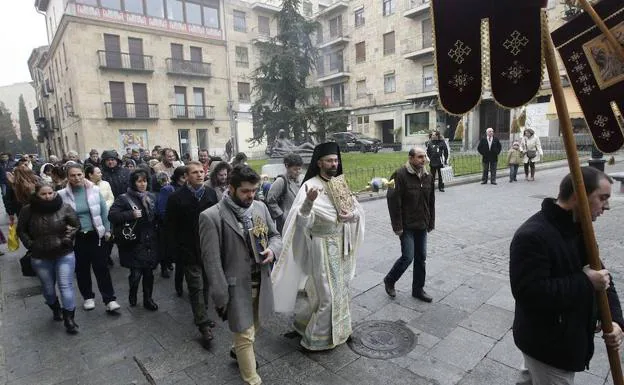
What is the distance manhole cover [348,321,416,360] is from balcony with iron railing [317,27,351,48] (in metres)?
36.2

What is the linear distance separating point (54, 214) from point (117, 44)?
91.1ft

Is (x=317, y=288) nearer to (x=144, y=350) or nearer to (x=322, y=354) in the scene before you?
(x=322, y=354)

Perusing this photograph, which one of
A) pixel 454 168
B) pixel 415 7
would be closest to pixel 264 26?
Result: pixel 415 7

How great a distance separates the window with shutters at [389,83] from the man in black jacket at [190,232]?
3176 cm

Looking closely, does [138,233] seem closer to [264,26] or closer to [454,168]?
[454,168]

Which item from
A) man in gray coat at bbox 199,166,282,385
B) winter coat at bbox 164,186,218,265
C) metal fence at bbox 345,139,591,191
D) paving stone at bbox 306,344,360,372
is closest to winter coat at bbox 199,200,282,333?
man in gray coat at bbox 199,166,282,385

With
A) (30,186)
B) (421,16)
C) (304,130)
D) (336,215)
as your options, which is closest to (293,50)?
(304,130)

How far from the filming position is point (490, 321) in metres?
3.93

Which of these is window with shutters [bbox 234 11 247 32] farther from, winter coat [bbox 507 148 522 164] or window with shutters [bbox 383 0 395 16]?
winter coat [bbox 507 148 522 164]

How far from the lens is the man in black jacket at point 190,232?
394cm

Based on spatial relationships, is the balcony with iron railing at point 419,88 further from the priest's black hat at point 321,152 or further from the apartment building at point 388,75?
the priest's black hat at point 321,152

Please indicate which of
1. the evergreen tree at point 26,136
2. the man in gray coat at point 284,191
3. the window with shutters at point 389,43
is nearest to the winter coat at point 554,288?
the man in gray coat at point 284,191

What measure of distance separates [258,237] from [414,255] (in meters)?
2.15

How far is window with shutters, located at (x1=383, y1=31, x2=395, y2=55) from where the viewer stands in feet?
108
